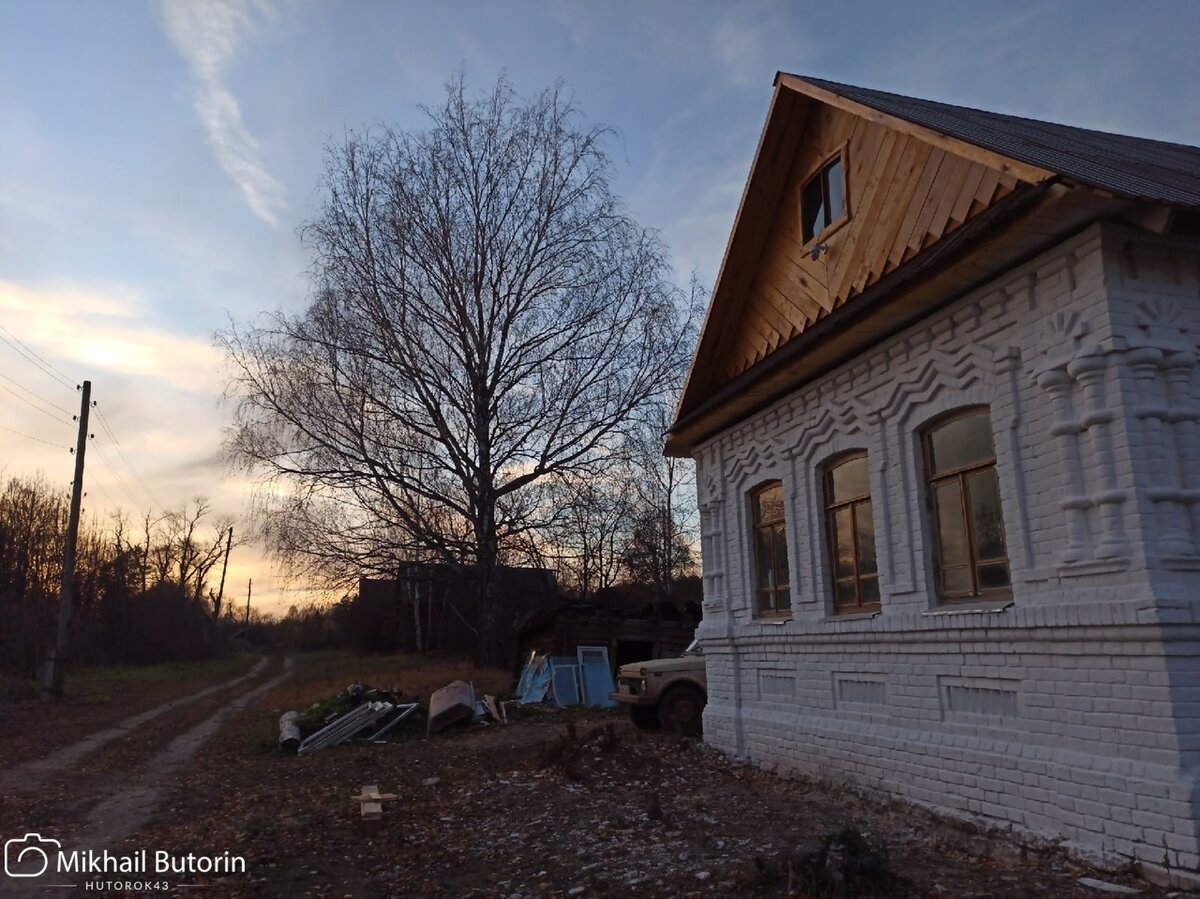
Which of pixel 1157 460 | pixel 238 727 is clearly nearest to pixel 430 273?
pixel 238 727

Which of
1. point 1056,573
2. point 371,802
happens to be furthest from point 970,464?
point 371,802

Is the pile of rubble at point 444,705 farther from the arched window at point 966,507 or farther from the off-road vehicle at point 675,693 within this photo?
the arched window at point 966,507

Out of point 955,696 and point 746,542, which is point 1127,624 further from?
point 746,542

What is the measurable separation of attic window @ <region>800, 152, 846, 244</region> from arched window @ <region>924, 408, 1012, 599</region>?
2.77 meters

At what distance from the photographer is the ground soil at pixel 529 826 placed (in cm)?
621

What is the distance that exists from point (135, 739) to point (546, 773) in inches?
373

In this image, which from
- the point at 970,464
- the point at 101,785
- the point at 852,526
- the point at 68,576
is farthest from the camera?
the point at 68,576

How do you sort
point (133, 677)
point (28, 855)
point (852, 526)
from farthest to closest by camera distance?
point (133, 677) → point (852, 526) → point (28, 855)

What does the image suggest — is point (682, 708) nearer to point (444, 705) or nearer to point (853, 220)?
point (444, 705)

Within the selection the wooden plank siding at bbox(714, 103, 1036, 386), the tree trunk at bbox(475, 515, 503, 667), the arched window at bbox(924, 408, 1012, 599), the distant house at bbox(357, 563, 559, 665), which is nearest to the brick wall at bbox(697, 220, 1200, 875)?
the arched window at bbox(924, 408, 1012, 599)

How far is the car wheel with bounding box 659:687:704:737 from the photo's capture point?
45.9 feet

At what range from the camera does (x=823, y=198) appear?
9992 mm

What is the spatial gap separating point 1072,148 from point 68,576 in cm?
2576

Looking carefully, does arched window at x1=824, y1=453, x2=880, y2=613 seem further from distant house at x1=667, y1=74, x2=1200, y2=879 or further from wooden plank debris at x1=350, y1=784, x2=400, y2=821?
wooden plank debris at x1=350, y1=784, x2=400, y2=821
